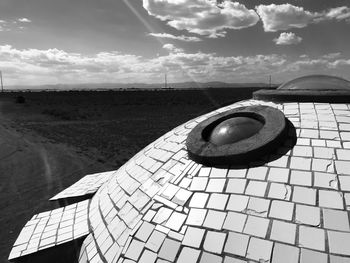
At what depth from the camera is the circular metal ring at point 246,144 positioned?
4.08 metres

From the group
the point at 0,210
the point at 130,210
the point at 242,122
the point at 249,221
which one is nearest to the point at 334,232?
the point at 249,221

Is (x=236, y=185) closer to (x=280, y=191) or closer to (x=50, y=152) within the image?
(x=280, y=191)

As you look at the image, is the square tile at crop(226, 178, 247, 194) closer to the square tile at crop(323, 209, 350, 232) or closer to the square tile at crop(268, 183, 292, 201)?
the square tile at crop(268, 183, 292, 201)

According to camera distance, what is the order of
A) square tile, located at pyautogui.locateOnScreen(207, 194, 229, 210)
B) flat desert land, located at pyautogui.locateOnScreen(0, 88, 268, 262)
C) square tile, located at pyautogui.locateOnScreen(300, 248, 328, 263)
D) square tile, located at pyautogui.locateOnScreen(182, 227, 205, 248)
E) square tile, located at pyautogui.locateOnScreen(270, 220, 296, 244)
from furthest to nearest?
flat desert land, located at pyautogui.locateOnScreen(0, 88, 268, 262)
square tile, located at pyautogui.locateOnScreen(207, 194, 229, 210)
square tile, located at pyautogui.locateOnScreen(182, 227, 205, 248)
square tile, located at pyautogui.locateOnScreen(270, 220, 296, 244)
square tile, located at pyautogui.locateOnScreen(300, 248, 328, 263)

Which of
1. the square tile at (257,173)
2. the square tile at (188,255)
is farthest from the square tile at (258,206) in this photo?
the square tile at (188,255)

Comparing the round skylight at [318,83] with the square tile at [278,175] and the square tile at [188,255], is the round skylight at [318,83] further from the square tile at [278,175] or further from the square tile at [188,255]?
the square tile at [188,255]

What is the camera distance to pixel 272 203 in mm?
3602

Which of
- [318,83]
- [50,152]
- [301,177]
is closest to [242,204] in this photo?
[301,177]

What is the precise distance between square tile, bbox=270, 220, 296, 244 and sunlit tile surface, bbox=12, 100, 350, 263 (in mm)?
10

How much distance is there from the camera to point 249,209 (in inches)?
143

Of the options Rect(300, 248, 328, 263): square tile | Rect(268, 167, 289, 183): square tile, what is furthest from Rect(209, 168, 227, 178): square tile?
Rect(300, 248, 328, 263): square tile

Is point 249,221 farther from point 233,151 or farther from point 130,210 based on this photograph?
point 130,210

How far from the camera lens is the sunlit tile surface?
324 cm

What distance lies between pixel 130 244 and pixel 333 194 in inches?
105
